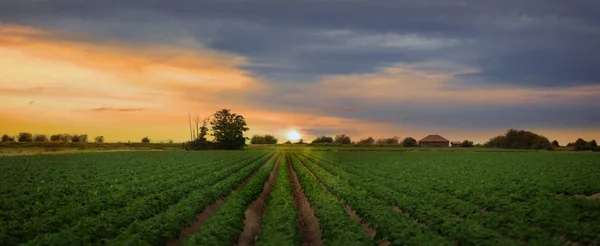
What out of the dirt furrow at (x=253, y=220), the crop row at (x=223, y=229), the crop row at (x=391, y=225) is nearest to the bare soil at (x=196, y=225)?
the crop row at (x=223, y=229)

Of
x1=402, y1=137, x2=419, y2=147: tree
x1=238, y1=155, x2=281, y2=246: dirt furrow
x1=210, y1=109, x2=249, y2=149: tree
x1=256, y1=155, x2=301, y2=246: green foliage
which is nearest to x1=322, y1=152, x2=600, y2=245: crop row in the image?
x1=256, y1=155, x2=301, y2=246: green foliage

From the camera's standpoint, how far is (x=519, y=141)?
491ft

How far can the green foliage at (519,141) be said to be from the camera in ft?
454

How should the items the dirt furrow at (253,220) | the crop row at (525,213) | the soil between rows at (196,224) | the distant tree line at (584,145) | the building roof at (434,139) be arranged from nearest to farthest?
1. the crop row at (525,213)
2. the soil between rows at (196,224)
3. the dirt furrow at (253,220)
4. the distant tree line at (584,145)
5. the building roof at (434,139)

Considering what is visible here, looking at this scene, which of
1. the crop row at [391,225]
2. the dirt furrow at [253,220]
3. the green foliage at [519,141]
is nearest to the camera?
the crop row at [391,225]

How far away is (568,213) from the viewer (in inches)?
685

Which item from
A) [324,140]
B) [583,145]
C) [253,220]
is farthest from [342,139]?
[253,220]

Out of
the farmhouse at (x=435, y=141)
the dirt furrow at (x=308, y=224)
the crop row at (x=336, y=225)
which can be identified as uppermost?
the farmhouse at (x=435, y=141)

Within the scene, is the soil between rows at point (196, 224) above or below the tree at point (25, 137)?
below

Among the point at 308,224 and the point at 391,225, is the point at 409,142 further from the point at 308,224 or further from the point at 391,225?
the point at 391,225

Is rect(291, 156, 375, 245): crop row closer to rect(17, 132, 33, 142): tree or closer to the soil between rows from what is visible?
the soil between rows

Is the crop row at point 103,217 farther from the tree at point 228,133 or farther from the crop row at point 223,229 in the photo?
the tree at point 228,133

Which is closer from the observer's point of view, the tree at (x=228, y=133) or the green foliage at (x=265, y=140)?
the tree at (x=228, y=133)

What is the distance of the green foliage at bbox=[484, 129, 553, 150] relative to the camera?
13850 cm
